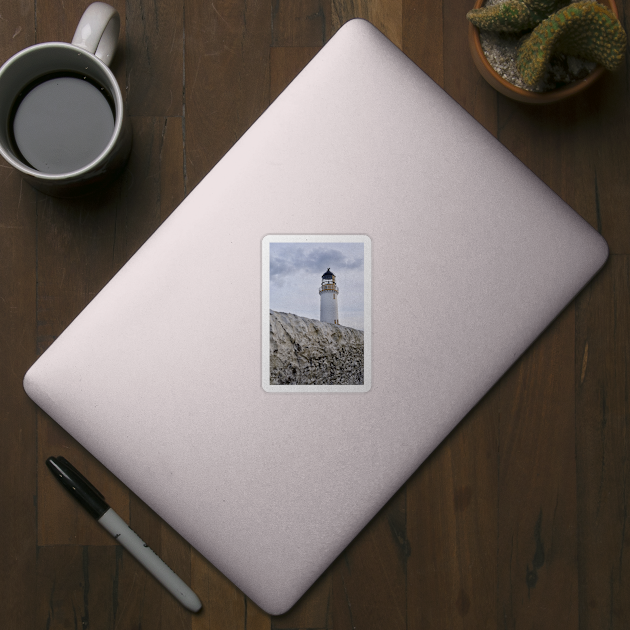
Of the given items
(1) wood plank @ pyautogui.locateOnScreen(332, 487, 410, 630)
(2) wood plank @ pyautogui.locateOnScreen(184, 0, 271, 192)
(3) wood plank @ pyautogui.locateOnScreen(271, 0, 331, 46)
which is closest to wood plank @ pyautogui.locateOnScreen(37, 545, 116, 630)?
(1) wood plank @ pyautogui.locateOnScreen(332, 487, 410, 630)

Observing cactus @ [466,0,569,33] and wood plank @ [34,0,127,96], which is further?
wood plank @ [34,0,127,96]

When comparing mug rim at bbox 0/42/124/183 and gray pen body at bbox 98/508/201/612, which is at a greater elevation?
mug rim at bbox 0/42/124/183

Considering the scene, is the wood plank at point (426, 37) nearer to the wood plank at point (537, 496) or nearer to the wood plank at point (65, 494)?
the wood plank at point (537, 496)

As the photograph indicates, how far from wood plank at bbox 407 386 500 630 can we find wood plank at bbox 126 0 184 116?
50 cm

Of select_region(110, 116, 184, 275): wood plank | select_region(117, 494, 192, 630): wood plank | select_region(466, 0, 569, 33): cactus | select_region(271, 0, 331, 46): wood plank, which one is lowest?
select_region(117, 494, 192, 630): wood plank

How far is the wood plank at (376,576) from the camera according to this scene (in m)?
0.54

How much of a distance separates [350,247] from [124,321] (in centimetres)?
24

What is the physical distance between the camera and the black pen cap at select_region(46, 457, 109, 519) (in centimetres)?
52

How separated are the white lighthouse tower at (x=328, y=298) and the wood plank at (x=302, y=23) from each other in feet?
0.92

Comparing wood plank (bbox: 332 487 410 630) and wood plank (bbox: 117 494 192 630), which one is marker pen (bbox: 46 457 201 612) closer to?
wood plank (bbox: 117 494 192 630)

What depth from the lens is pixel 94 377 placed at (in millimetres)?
482

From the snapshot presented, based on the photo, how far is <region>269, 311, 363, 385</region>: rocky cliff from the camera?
1.59 ft

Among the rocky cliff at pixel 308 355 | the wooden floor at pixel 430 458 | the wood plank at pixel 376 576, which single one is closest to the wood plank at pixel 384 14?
the wooden floor at pixel 430 458

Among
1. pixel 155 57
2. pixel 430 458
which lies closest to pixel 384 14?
pixel 155 57
